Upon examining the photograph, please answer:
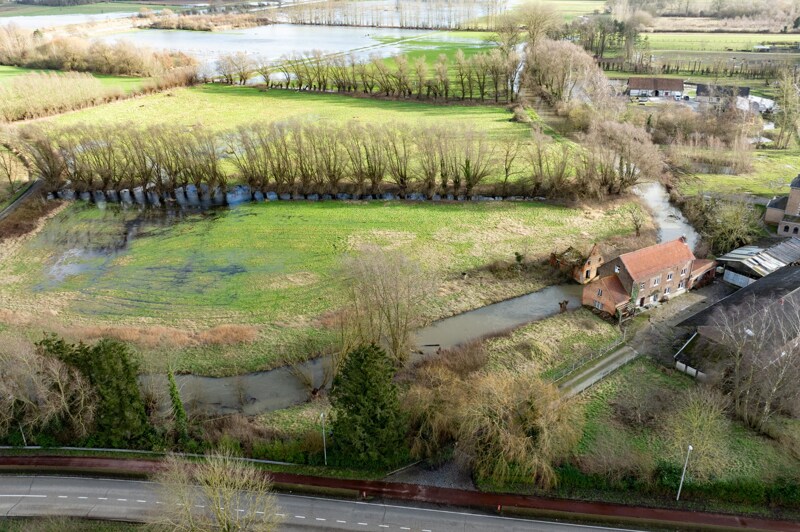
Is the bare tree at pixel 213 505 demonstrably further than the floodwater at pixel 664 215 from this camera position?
No

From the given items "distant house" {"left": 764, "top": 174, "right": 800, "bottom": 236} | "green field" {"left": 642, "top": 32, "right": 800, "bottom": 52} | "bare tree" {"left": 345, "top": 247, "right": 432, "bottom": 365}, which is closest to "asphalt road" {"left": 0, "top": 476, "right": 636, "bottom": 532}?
"bare tree" {"left": 345, "top": 247, "right": 432, "bottom": 365}

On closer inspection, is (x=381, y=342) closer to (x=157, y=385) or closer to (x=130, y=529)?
(x=157, y=385)

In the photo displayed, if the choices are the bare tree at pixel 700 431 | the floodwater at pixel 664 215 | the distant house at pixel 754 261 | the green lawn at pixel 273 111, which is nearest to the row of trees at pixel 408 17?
the green lawn at pixel 273 111

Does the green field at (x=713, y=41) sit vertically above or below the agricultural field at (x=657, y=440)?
above

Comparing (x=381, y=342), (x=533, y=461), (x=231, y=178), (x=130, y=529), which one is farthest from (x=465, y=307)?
(x=231, y=178)

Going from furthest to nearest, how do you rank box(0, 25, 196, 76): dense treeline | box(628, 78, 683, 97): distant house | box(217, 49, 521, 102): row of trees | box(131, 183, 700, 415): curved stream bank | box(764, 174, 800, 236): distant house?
box(0, 25, 196, 76): dense treeline, box(628, 78, 683, 97): distant house, box(217, 49, 521, 102): row of trees, box(764, 174, 800, 236): distant house, box(131, 183, 700, 415): curved stream bank

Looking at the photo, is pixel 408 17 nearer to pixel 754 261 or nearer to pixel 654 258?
pixel 754 261

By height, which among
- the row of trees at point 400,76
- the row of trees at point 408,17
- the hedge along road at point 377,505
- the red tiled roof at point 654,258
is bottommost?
the hedge along road at point 377,505

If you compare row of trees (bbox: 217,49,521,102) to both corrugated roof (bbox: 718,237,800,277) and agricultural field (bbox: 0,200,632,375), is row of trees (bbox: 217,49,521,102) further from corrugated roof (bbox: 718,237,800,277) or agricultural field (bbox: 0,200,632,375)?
corrugated roof (bbox: 718,237,800,277)

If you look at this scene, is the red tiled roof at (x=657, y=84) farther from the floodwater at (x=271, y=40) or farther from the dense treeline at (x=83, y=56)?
the dense treeline at (x=83, y=56)
